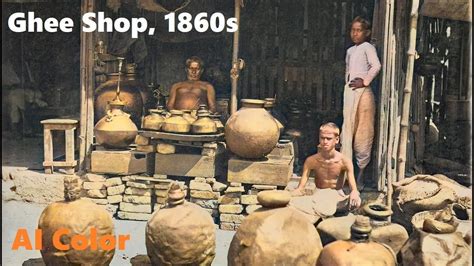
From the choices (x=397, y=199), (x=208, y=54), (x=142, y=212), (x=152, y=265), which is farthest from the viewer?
(x=208, y=54)

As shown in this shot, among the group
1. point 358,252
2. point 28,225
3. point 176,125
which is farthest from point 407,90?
point 28,225

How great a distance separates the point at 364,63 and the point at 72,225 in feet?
15.5

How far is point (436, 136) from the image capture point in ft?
34.4

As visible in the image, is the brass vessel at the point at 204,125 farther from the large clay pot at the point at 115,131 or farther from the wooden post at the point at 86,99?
the wooden post at the point at 86,99

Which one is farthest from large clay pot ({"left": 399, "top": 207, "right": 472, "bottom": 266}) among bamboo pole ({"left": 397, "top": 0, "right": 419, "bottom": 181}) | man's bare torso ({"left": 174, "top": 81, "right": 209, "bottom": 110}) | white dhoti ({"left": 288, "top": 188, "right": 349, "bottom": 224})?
man's bare torso ({"left": 174, "top": 81, "right": 209, "bottom": 110})

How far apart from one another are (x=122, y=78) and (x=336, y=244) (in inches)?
236

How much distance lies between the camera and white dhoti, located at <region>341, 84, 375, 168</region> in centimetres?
857

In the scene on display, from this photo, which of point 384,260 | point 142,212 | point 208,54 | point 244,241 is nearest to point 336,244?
point 384,260

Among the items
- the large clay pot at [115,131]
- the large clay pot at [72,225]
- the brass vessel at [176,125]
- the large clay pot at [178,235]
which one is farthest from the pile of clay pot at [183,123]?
the large clay pot at [72,225]

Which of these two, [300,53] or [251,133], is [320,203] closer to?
[251,133]

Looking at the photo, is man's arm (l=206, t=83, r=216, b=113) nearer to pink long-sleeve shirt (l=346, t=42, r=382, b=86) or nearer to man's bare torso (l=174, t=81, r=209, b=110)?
man's bare torso (l=174, t=81, r=209, b=110)

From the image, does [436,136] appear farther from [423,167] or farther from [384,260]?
[384,260]

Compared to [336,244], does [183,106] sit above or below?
above

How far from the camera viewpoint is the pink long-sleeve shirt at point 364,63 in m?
8.42
